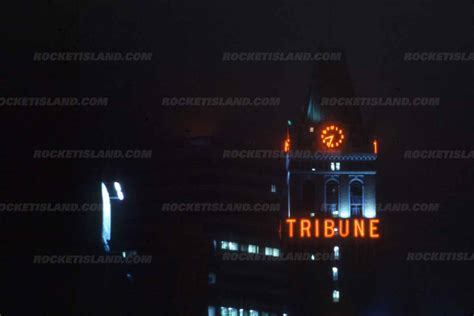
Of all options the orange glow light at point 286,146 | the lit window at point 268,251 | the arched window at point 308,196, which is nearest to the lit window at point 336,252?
the arched window at point 308,196

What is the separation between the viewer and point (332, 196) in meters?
135

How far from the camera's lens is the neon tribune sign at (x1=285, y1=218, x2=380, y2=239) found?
5138 inches

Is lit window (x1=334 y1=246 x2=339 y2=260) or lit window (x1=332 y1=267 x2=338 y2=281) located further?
lit window (x1=334 y1=246 x2=339 y2=260)

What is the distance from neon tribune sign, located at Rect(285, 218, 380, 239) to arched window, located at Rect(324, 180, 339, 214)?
3.10 metres

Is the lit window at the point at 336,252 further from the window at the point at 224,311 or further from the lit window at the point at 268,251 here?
the lit window at the point at 268,251

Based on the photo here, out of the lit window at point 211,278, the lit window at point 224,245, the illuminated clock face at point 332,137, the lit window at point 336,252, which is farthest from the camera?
the lit window at point 224,245

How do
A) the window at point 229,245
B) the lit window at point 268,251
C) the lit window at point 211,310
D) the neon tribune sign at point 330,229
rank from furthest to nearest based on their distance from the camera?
the lit window at point 268,251 < the window at point 229,245 < the lit window at point 211,310 < the neon tribune sign at point 330,229

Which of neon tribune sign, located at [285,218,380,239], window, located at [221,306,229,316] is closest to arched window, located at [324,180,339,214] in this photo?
neon tribune sign, located at [285,218,380,239]

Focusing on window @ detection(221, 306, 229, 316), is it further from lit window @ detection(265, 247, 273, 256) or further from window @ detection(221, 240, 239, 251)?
lit window @ detection(265, 247, 273, 256)

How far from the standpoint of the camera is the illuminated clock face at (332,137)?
5320 inches

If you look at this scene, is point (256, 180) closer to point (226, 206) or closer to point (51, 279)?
point (226, 206)

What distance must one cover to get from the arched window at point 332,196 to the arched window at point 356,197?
5.91 feet

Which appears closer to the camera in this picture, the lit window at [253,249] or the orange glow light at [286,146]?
the orange glow light at [286,146]

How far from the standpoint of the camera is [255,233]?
5812 inches
